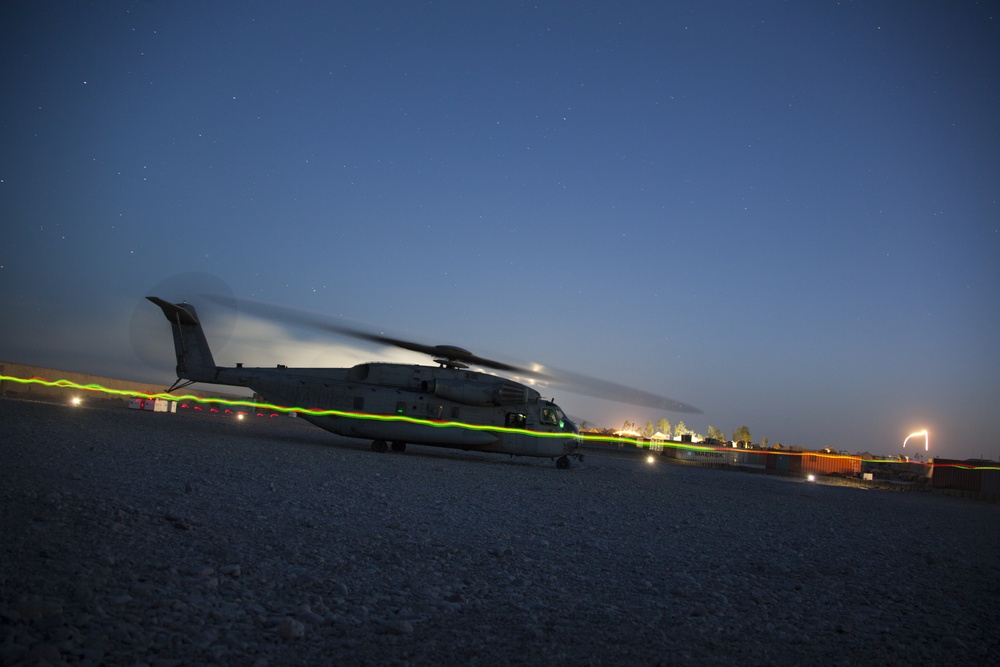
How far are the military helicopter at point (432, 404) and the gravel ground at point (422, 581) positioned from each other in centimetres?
1106

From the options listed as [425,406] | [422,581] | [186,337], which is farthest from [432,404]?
[422,581]

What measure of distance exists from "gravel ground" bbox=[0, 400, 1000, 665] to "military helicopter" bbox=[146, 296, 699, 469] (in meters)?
11.1

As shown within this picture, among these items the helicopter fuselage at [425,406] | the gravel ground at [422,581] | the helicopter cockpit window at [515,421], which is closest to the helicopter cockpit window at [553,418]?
the helicopter fuselage at [425,406]

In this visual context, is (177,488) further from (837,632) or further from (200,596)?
(837,632)

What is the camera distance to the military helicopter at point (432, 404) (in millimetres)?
22906

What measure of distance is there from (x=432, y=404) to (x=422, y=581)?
17620mm

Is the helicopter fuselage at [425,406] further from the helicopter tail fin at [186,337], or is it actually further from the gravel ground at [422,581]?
the gravel ground at [422,581]

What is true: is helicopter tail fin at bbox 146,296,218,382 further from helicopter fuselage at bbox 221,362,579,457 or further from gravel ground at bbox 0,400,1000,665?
gravel ground at bbox 0,400,1000,665

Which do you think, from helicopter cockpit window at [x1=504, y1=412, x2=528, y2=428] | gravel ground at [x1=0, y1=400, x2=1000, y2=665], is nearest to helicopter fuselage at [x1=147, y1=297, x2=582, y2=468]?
helicopter cockpit window at [x1=504, y1=412, x2=528, y2=428]

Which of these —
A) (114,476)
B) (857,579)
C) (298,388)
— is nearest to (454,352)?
(298,388)

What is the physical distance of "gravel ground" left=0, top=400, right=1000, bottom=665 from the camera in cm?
411

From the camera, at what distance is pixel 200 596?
4.64 m

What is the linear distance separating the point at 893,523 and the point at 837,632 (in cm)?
1179

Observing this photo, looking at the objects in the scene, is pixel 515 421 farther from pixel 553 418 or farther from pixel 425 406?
pixel 425 406
